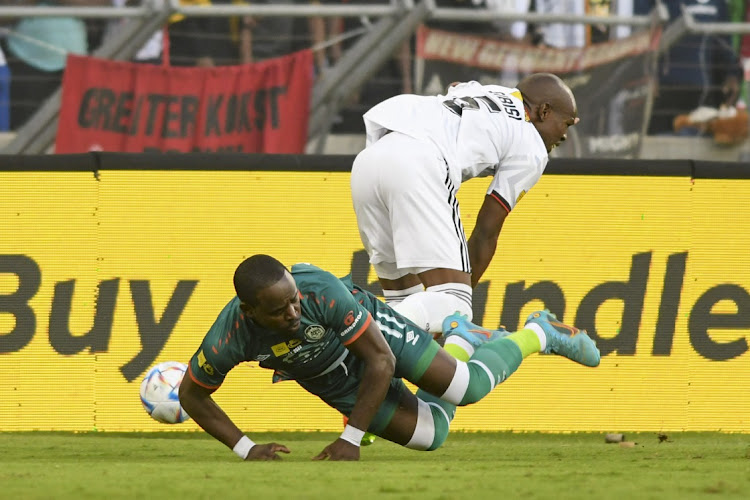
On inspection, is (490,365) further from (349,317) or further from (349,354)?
(349,317)

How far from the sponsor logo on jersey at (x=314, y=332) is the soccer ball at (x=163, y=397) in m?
1.28

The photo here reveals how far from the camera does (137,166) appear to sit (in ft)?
23.7

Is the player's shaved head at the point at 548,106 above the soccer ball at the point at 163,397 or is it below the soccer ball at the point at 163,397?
above

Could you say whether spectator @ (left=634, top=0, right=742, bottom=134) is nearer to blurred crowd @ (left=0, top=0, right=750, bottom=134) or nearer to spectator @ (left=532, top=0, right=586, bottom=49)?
blurred crowd @ (left=0, top=0, right=750, bottom=134)

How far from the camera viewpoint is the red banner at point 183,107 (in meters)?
9.11

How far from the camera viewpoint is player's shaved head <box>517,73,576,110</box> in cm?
595

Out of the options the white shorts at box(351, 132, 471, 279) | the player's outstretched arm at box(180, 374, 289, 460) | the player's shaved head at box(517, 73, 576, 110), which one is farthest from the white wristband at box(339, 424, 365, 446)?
the player's shaved head at box(517, 73, 576, 110)

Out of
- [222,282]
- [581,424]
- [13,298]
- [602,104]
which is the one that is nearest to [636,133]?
[602,104]

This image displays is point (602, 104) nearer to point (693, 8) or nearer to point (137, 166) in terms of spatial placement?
point (693, 8)

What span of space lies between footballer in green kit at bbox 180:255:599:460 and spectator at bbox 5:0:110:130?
16.3 ft

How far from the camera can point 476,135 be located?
569 centimetres

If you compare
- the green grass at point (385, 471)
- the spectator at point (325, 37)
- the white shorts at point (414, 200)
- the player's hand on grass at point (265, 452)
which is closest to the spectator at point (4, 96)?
the spectator at point (325, 37)

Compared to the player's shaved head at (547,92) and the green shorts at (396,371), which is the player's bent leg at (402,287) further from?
the player's shaved head at (547,92)

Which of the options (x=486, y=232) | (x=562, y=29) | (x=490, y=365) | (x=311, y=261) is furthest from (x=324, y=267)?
(x=562, y=29)
